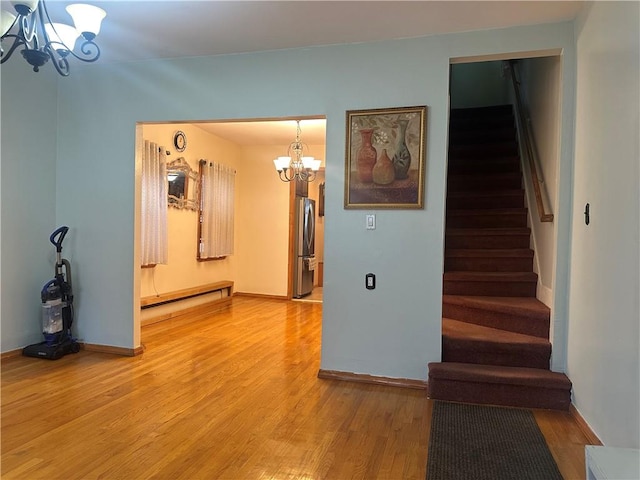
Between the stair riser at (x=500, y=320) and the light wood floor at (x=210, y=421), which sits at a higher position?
the stair riser at (x=500, y=320)

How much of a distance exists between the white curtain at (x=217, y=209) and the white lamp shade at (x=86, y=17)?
3926mm

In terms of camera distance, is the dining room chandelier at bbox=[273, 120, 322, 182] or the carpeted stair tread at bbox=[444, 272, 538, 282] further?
the dining room chandelier at bbox=[273, 120, 322, 182]

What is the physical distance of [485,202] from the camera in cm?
473

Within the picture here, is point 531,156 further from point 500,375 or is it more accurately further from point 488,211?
point 500,375

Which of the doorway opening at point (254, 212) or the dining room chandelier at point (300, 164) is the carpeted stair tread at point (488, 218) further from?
the doorway opening at point (254, 212)

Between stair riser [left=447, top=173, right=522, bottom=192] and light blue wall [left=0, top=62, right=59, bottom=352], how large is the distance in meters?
4.15

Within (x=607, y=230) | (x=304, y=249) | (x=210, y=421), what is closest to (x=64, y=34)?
(x=210, y=421)

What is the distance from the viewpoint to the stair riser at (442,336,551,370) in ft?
10.1

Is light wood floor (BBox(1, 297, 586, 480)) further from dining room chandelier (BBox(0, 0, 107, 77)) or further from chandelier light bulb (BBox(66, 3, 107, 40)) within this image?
chandelier light bulb (BBox(66, 3, 107, 40))

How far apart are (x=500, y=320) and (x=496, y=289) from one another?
48cm

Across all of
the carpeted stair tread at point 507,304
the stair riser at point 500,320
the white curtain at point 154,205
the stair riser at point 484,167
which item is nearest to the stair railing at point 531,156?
the stair riser at point 484,167

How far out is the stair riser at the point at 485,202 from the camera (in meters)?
4.66

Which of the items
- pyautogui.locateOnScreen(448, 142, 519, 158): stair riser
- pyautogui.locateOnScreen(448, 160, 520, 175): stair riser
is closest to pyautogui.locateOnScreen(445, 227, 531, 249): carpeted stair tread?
pyautogui.locateOnScreen(448, 160, 520, 175): stair riser

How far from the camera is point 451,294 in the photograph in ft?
12.9
